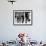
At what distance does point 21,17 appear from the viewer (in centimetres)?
458

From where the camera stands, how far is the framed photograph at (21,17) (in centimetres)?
458

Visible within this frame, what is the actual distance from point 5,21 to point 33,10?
105cm

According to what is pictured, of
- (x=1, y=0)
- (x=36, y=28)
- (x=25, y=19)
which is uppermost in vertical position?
(x=1, y=0)

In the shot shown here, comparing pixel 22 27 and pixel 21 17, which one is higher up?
pixel 21 17

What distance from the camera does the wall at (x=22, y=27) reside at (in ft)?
15.0

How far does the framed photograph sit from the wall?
0.11m

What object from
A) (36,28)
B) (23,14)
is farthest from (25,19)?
(36,28)

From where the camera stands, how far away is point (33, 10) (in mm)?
4586

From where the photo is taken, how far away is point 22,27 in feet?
15.1

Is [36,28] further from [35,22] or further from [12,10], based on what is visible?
[12,10]

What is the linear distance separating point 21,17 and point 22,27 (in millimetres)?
350

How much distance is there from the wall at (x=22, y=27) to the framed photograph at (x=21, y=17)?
0.11 metres

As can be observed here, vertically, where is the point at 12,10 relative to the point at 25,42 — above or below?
above

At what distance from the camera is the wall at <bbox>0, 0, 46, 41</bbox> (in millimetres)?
4570
